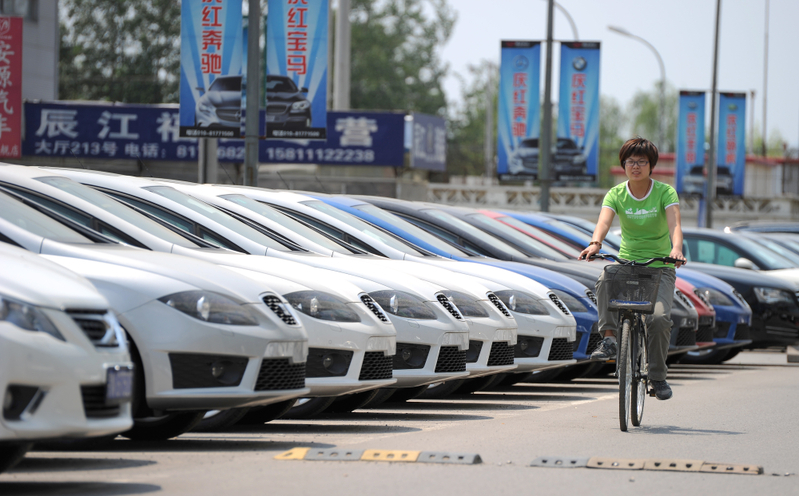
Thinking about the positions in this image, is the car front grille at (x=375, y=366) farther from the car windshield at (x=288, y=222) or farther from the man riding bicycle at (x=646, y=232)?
the car windshield at (x=288, y=222)

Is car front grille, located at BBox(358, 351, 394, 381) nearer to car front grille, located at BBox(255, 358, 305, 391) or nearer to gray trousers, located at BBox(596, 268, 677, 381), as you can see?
car front grille, located at BBox(255, 358, 305, 391)

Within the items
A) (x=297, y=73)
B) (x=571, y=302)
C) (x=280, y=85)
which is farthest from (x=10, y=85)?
(x=571, y=302)

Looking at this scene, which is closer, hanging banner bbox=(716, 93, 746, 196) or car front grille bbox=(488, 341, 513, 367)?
car front grille bbox=(488, 341, 513, 367)

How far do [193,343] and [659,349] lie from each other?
10.6 feet

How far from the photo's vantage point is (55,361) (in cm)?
495

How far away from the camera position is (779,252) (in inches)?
680

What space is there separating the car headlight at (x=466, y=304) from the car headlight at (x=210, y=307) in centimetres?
288

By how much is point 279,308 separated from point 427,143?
84.2 feet

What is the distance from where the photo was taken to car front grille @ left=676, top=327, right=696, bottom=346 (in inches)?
472

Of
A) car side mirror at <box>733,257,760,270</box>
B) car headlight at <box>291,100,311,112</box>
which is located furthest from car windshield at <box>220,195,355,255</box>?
car side mirror at <box>733,257,760,270</box>

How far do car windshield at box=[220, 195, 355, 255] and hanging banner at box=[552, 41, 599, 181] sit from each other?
578 inches

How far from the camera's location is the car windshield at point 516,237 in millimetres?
12266

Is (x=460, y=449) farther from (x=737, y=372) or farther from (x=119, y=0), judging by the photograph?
(x=119, y=0)

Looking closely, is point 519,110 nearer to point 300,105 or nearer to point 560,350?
point 300,105
